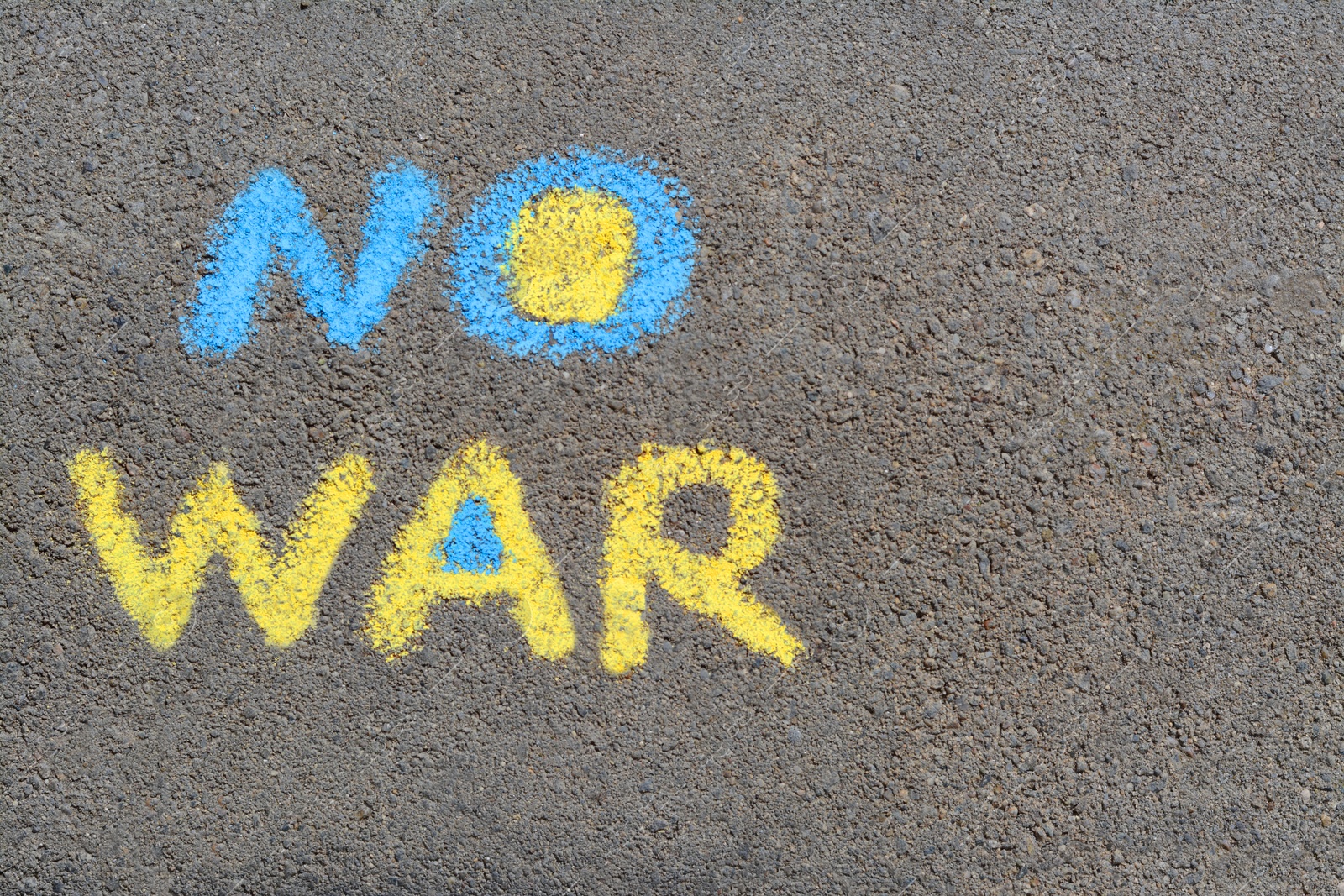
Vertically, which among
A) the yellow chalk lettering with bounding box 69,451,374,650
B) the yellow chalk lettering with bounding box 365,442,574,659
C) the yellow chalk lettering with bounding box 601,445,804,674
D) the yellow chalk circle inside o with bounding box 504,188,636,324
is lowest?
the yellow chalk lettering with bounding box 69,451,374,650

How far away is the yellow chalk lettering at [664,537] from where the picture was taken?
241 cm

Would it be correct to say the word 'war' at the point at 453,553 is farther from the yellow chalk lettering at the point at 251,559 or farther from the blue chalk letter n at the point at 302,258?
the blue chalk letter n at the point at 302,258

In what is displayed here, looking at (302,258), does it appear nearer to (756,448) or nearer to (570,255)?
(570,255)

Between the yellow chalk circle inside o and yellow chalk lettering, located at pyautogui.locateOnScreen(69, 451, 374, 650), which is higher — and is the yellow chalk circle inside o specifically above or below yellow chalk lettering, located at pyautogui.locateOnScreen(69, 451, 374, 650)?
above

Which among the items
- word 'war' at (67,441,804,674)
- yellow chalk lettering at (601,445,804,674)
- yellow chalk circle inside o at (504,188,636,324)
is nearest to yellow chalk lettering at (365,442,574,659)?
word 'war' at (67,441,804,674)

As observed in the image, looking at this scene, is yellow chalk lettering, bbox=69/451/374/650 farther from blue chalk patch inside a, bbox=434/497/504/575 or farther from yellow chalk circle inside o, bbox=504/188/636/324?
yellow chalk circle inside o, bbox=504/188/636/324

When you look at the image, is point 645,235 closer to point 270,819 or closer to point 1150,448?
point 1150,448

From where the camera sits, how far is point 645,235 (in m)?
2.44

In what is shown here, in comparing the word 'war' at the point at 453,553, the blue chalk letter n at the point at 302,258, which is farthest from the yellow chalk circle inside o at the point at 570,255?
the word 'war' at the point at 453,553

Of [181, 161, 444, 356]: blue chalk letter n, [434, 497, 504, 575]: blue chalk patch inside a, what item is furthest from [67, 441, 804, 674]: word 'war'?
[181, 161, 444, 356]: blue chalk letter n

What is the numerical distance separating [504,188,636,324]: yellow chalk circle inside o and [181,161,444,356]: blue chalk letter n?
0.96 feet

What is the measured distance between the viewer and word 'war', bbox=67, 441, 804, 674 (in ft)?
7.89

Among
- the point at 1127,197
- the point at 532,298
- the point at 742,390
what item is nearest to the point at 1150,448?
the point at 1127,197

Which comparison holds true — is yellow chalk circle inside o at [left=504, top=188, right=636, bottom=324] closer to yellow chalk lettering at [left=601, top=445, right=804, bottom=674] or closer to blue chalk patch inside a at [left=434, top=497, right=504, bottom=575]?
yellow chalk lettering at [left=601, top=445, right=804, bottom=674]
